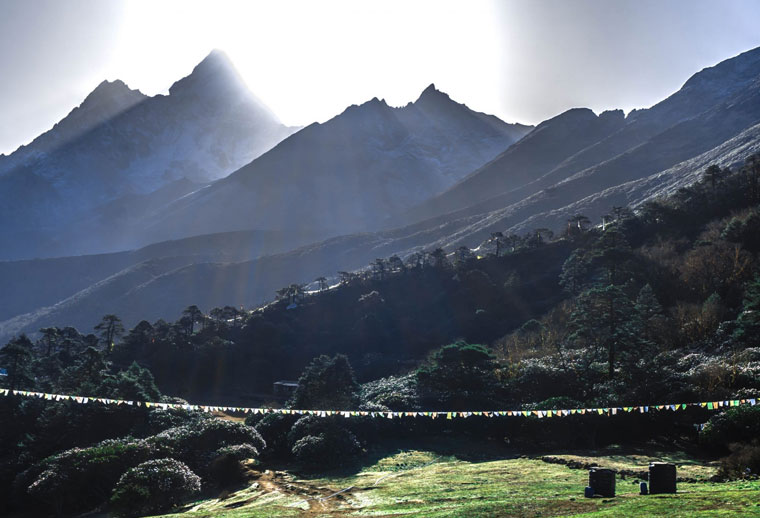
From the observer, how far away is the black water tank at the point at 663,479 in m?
14.6

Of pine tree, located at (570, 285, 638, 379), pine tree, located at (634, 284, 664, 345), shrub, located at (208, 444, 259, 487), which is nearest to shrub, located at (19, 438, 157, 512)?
shrub, located at (208, 444, 259, 487)

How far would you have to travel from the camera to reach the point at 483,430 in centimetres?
2939

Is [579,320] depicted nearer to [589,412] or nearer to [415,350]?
[589,412]

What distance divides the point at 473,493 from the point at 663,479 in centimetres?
558

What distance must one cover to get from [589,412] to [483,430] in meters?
5.49

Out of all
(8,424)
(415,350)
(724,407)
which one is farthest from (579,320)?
(8,424)

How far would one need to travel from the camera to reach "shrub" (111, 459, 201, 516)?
64.6 ft

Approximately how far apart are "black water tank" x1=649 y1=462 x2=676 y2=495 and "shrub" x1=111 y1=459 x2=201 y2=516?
1575 cm

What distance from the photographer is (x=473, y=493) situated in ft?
57.7

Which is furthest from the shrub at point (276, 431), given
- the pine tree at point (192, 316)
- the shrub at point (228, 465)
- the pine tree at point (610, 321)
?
the pine tree at point (192, 316)

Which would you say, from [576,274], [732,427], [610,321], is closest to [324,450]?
[732,427]

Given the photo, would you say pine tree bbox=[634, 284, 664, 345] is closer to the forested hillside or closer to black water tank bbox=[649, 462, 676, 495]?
the forested hillside

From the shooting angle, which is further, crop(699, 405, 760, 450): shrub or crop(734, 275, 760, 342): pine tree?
crop(734, 275, 760, 342): pine tree

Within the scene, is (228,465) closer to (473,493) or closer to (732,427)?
(473,493)
